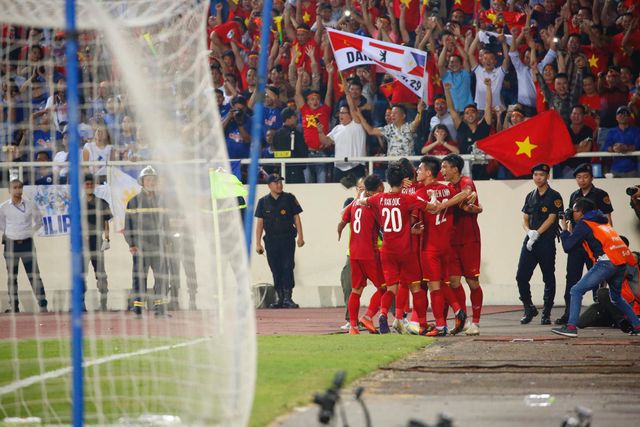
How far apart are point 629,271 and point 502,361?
152 inches

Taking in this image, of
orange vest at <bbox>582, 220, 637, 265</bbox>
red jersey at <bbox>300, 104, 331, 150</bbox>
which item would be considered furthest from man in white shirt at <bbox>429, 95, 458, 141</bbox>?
orange vest at <bbox>582, 220, 637, 265</bbox>

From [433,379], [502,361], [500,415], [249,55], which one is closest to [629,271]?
[502,361]

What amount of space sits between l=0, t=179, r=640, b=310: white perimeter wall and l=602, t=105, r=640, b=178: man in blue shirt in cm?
33

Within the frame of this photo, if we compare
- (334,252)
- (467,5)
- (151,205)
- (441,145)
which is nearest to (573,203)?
(441,145)

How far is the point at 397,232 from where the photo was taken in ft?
45.8

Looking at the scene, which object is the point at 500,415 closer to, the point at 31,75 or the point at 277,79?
the point at 31,75

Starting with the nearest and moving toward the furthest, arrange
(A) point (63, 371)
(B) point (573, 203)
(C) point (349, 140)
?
(A) point (63, 371) < (B) point (573, 203) < (C) point (349, 140)

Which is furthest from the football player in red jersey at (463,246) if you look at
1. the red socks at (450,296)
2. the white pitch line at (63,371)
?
the white pitch line at (63,371)

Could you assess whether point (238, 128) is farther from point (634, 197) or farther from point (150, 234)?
point (150, 234)

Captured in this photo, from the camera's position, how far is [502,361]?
11.4 metres

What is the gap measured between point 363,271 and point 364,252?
25cm

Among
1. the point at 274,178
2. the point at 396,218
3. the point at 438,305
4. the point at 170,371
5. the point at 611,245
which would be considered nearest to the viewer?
the point at 170,371

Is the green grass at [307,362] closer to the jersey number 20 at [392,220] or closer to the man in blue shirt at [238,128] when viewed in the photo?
the jersey number 20 at [392,220]

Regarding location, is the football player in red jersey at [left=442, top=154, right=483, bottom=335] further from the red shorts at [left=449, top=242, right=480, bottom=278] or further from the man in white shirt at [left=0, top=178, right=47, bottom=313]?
the man in white shirt at [left=0, top=178, right=47, bottom=313]
